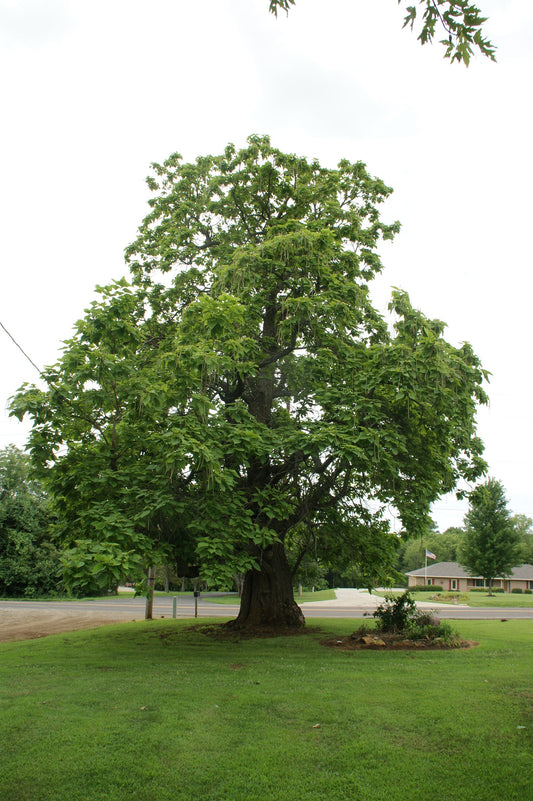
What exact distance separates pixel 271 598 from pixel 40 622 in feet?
42.8

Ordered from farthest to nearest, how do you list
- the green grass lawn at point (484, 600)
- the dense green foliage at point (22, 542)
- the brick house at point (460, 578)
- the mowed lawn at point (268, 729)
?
the brick house at point (460, 578)
the dense green foliage at point (22, 542)
the green grass lawn at point (484, 600)
the mowed lawn at point (268, 729)

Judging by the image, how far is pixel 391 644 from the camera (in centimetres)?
1187

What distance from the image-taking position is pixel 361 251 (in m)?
14.2

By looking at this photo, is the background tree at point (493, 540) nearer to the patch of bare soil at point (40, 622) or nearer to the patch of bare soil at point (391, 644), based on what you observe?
the patch of bare soil at point (40, 622)

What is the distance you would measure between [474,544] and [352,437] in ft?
127

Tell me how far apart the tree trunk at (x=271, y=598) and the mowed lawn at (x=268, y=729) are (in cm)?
388

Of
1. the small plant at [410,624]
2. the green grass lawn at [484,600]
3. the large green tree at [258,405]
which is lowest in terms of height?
the green grass lawn at [484,600]

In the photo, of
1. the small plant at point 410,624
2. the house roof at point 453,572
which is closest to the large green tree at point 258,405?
the small plant at point 410,624

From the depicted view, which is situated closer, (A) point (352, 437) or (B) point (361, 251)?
(A) point (352, 437)

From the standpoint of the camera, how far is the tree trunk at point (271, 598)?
46.2 feet

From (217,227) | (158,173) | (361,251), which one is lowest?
(361,251)

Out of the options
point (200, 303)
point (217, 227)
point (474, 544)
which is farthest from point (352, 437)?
point (474, 544)

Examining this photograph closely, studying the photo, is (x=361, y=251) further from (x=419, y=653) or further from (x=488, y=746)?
(x=488, y=746)

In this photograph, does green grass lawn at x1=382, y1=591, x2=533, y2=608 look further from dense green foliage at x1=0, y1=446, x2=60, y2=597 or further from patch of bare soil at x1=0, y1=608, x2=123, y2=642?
dense green foliage at x1=0, y1=446, x2=60, y2=597
